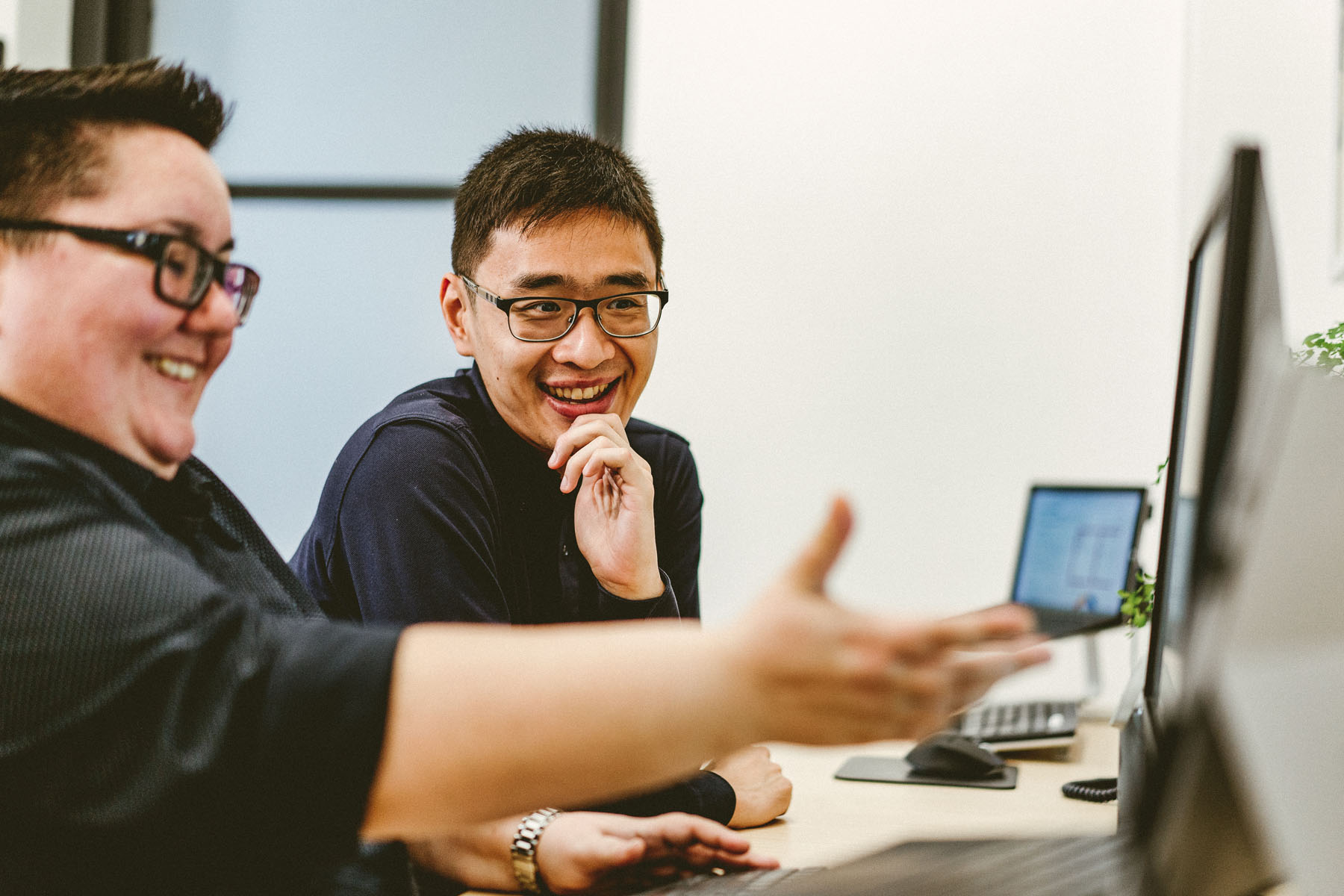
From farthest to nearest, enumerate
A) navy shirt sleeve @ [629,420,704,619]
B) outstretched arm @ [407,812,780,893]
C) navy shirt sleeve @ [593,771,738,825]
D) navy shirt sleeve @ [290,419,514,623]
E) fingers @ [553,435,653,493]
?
navy shirt sleeve @ [629,420,704,619] → fingers @ [553,435,653,493] → navy shirt sleeve @ [290,419,514,623] → navy shirt sleeve @ [593,771,738,825] → outstretched arm @ [407,812,780,893]

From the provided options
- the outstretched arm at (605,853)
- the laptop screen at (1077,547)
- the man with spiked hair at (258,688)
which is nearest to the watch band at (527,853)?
the outstretched arm at (605,853)

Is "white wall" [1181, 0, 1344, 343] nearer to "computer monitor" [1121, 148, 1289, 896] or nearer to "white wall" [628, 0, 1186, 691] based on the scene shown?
"white wall" [628, 0, 1186, 691]

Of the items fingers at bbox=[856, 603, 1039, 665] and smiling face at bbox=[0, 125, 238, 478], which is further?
smiling face at bbox=[0, 125, 238, 478]

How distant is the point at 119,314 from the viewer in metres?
0.64

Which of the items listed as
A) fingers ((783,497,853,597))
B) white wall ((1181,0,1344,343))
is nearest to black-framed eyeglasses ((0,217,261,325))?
fingers ((783,497,853,597))

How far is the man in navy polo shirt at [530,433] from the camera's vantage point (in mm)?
1196

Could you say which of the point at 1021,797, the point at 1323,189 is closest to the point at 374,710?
the point at 1021,797

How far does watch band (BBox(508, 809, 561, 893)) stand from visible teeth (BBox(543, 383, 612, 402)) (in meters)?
0.66

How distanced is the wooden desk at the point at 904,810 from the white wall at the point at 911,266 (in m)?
0.96

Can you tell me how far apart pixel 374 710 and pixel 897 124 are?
2215mm

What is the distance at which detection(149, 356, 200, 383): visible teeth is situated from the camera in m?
0.68

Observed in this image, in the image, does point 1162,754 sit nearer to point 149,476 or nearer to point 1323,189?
point 149,476

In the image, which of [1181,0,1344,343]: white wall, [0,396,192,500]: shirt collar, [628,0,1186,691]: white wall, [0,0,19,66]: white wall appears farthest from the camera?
[0,0,19,66]: white wall

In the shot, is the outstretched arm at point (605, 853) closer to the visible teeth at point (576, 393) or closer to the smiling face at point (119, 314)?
the smiling face at point (119, 314)
